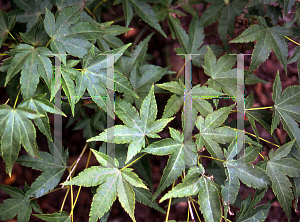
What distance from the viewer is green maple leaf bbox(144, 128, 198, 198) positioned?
0.86m

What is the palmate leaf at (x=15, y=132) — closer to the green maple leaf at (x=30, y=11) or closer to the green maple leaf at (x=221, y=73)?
the green maple leaf at (x=30, y=11)

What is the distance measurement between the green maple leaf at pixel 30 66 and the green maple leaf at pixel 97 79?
121 millimetres

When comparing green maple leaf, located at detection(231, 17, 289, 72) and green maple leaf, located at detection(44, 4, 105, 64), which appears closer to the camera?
green maple leaf, located at detection(44, 4, 105, 64)

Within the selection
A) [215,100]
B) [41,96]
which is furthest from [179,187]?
[41,96]

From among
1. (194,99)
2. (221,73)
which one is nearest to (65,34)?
(194,99)

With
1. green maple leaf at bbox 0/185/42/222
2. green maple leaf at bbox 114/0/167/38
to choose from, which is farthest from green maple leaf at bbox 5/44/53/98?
green maple leaf at bbox 0/185/42/222

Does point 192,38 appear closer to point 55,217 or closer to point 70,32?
point 70,32

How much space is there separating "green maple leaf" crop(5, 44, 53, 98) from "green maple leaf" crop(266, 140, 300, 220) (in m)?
1.00

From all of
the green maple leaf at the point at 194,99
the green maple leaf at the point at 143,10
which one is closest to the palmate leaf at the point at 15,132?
the green maple leaf at the point at 194,99

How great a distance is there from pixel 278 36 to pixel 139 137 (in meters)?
0.81

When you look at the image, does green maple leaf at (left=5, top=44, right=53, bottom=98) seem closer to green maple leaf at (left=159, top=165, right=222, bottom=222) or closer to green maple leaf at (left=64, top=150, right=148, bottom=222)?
green maple leaf at (left=64, top=150, right=148, bottom=222)

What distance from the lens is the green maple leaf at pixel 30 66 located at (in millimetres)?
843

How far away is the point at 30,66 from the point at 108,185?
21.6 inches

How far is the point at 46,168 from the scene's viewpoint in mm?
1087
